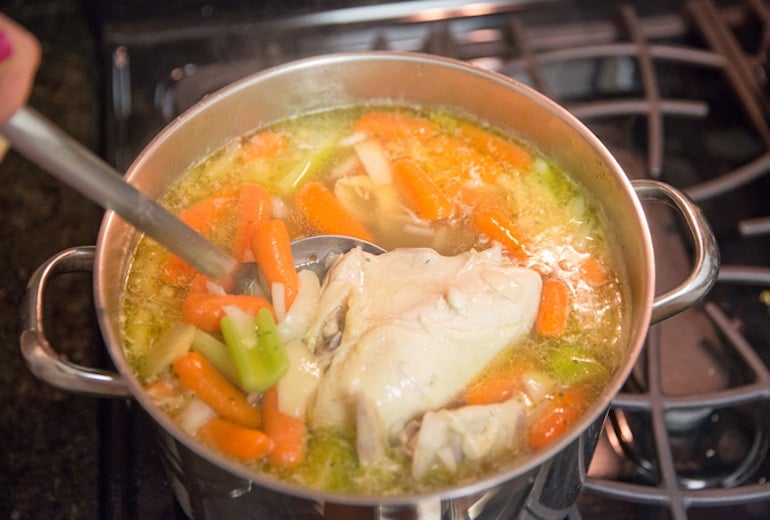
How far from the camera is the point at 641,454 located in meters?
1.41

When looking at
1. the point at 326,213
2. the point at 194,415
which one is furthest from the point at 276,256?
the point at 194,415

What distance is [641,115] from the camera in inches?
73.1

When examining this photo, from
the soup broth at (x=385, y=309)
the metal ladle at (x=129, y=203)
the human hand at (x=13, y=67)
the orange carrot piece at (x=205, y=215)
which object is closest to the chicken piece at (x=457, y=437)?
the soup broth at (x=385, y=309)

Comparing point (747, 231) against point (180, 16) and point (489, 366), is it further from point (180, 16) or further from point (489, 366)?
point (180, 16)

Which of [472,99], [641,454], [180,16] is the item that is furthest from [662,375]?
[180,16]

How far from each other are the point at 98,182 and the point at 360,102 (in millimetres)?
770

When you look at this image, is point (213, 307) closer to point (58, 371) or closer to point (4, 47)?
point (58, 371)

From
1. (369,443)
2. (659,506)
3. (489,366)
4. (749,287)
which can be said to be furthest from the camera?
(749,287)

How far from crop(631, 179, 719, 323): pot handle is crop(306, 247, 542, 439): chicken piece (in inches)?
8.0

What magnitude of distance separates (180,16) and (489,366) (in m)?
1.27

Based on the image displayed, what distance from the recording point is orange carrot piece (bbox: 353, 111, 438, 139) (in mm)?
1558

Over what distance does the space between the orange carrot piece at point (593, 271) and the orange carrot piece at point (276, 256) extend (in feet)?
1.60

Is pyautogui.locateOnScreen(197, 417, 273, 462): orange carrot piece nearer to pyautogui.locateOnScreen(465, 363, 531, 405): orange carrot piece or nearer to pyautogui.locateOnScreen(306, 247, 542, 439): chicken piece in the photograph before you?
pyautogui.locateOnScreen(306, 247, 542, 439): chicken piece

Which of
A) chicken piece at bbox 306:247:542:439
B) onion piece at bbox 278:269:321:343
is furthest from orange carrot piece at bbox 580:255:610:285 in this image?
onion piece at bbox 278:269:321:343
